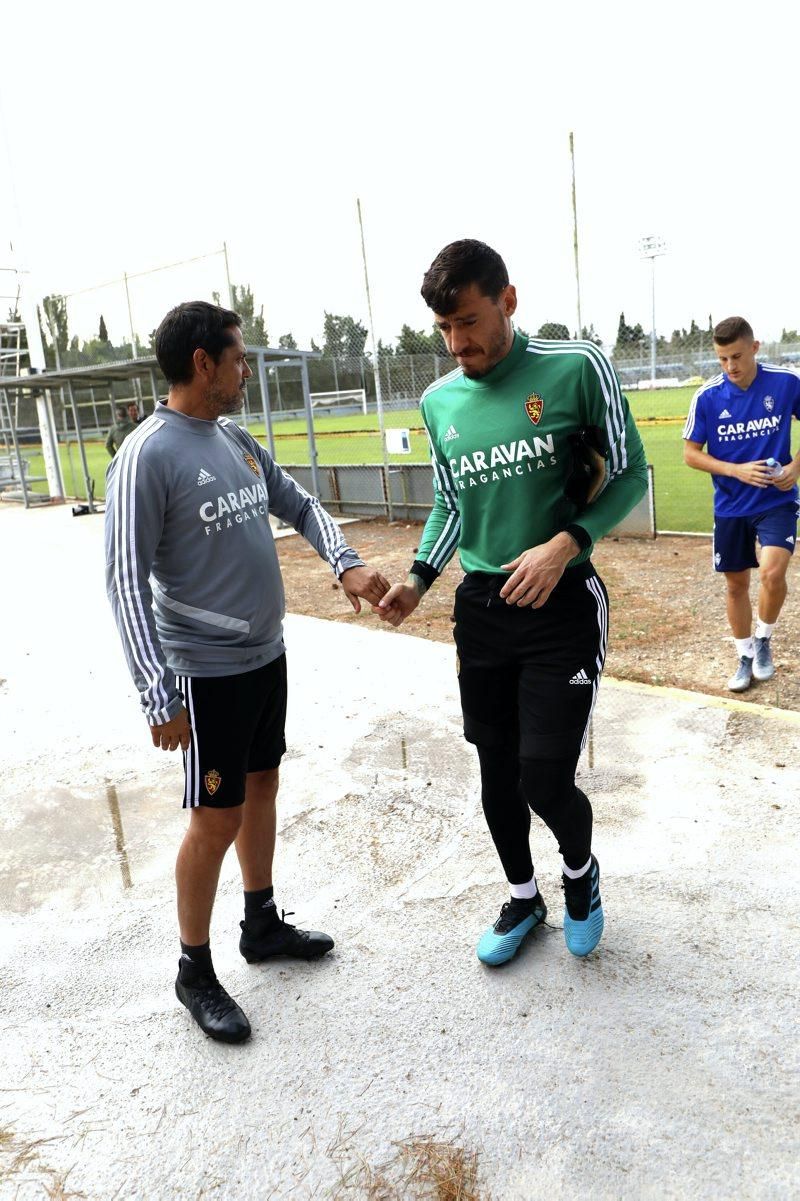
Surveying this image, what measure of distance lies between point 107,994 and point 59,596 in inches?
237

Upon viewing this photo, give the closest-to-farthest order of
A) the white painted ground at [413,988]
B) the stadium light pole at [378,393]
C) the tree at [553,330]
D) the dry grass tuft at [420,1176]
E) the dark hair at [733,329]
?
the dry grass tuft at [420,1176]
the white painted ground at [413,988]
the dark hair at [733,329]
the tree at [553,330]
the stadium light pole at [378,393]

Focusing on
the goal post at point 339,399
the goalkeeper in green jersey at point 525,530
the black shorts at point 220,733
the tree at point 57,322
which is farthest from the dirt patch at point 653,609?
the tree at point 57,322

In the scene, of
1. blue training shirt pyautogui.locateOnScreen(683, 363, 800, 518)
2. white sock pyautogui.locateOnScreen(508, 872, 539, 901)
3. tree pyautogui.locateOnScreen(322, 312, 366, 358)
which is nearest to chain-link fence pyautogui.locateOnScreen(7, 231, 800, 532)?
tree pyautogui.locateOnScreen(322, 312, 366, 358)

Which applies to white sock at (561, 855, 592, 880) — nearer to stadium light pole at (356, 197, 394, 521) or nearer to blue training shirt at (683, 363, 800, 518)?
blue training shirt at (683, 363, 800, 518)

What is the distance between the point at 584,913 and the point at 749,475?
109 inches

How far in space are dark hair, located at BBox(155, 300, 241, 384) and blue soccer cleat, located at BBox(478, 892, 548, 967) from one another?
1841 millimetres

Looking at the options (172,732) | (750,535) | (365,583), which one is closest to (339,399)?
(750,535)

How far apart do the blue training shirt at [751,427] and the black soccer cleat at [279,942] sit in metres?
3.19

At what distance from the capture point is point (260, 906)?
8.78ft

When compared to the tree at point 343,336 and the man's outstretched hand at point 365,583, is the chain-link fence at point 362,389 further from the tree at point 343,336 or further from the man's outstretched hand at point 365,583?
the man's outstretched hand at point 365,583

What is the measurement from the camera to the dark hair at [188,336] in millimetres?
2250

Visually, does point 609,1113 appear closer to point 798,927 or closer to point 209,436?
point 798,927

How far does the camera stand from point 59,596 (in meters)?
7.98

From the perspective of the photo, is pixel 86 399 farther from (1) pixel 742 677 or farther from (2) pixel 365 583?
(2) pixel 365 583
